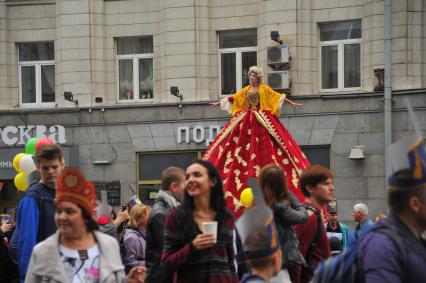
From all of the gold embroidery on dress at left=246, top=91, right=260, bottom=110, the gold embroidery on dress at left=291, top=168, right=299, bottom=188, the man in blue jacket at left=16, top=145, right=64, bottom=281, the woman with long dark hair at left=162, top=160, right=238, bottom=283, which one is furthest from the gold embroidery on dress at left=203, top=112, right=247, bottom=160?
the woman with long dark hair at left=162, top=160, right=238, bottom=283

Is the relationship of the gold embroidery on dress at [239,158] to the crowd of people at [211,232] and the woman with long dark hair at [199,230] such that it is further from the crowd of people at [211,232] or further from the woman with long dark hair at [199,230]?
the woman with long dark hair at [199,230]

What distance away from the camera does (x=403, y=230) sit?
4492 millimetres

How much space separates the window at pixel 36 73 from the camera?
79.8 feet

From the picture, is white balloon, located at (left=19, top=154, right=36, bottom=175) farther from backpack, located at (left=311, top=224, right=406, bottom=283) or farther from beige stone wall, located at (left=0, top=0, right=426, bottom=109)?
beige stone wall, located at (left=0, top=0, right=426, bottom=109)

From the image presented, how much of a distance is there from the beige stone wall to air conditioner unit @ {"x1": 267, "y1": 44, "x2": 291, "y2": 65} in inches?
15.0

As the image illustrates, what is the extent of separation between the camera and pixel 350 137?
863 inches

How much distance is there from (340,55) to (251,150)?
926 cm

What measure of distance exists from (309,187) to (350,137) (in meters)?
14.9

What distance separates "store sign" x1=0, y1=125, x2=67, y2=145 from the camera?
23.8 metres

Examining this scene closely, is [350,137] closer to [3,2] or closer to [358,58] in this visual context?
[358,58]

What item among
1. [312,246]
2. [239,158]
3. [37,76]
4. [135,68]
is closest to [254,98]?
[239,158]

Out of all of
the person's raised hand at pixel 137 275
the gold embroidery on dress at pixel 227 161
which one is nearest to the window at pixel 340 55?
the gold embroidery on dress at pixel 227 161

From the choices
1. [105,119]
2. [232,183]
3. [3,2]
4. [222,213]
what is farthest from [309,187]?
[3,2]

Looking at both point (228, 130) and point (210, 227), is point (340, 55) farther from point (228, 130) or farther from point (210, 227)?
point (210, 227)
